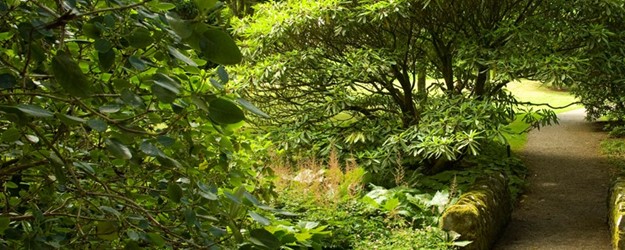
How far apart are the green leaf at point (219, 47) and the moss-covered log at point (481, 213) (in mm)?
5656

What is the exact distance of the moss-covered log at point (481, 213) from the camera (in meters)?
6.35

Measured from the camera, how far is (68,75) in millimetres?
904

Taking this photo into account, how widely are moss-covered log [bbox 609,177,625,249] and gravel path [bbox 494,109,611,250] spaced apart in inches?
16.3

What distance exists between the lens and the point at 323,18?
8367mm

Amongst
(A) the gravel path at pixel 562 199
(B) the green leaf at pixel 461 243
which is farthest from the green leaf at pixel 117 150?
(A) the gravel path at pixel 562 199

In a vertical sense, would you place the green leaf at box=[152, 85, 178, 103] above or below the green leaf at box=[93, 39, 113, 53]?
below

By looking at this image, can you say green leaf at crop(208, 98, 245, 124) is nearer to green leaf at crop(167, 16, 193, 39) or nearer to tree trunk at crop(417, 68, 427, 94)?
green leaf at crop(167, 16, 193, 39)

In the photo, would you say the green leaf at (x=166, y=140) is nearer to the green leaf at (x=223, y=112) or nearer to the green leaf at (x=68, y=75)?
the green leaf at (x=223, y=112)

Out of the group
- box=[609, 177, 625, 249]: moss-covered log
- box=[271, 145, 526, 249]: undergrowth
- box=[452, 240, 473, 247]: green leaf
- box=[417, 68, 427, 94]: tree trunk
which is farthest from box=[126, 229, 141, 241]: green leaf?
box=[417, 68, 427, 94]: tree trunk

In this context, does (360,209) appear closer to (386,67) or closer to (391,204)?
(391,204)

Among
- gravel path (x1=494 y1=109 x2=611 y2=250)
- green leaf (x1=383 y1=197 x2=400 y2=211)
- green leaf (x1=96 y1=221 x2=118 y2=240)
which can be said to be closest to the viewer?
green leaf (x1=96 y1=221 x2=118 y2=240)

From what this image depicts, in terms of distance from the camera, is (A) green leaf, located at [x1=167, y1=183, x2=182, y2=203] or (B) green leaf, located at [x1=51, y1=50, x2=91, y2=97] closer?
(B) green leaf, located at [x1=51, y1=50, x2=91, y2=97]

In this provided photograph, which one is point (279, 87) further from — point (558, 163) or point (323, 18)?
point (558, 163)

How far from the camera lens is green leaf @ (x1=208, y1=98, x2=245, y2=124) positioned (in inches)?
41.6
